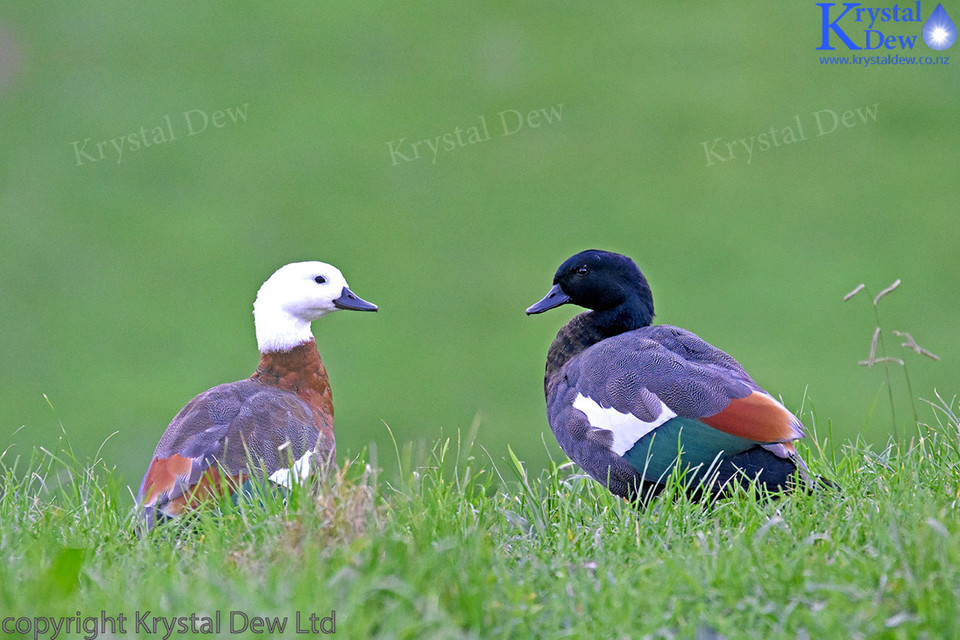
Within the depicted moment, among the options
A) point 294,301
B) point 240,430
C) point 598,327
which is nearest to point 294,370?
point 294,301

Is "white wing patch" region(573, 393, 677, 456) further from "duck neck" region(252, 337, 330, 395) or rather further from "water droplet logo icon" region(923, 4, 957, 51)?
"water droplet logo icon" region(923, 4, 957, 51)

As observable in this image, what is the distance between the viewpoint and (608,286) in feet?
18.3

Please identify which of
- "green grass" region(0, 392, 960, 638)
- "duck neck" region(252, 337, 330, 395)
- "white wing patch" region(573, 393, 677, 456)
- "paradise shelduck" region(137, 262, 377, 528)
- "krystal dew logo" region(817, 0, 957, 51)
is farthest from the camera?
"krystal dew logo" region(817, 0, 957, 51)

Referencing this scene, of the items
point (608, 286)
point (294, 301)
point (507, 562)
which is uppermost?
point (294, 301)

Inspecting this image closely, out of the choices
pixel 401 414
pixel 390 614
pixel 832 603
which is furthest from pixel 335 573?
pixel 401 414

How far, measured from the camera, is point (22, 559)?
3430 mm

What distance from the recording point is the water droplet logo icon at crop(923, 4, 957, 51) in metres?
13.3

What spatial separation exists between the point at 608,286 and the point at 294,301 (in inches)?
57.4

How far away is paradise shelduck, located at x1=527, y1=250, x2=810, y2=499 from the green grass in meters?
0.33

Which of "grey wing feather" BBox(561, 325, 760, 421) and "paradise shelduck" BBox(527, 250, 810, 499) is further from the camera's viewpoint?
"grey wing feather" BBox(561, 325, 760, 421)

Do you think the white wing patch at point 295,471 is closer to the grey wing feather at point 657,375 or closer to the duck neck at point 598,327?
the grey wing feather at point 657,375

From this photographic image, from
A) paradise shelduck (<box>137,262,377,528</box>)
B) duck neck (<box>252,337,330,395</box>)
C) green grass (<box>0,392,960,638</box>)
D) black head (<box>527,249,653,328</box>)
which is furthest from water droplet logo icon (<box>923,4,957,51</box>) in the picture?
green grass (<box>0,392,960,638</box>)

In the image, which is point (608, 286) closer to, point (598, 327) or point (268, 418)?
point (598, 327)

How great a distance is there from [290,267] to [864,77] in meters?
10.3
